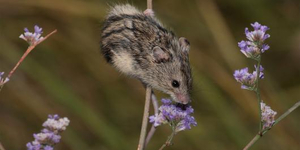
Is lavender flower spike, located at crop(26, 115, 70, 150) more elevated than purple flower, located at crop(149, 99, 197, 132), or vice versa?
purple flower, located at crop(149, 99, 197, 132)

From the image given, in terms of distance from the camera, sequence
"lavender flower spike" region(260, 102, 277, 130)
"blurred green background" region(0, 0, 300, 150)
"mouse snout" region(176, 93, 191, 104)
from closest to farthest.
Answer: "lavender flower spike" region(260, 102, 277, 130), "mouse snout" region(176, 93, 191, 104), "blurred green background" region(0, 0, 300, 150)

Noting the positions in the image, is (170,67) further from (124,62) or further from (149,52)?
(124,62)

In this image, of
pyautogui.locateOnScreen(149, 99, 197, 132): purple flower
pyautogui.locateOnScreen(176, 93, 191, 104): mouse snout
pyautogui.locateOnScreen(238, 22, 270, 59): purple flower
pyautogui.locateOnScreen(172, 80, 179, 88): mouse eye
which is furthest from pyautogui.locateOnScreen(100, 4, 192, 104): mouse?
pyautogui.locateOnScreen(238, 22, 270, 59): purple flower

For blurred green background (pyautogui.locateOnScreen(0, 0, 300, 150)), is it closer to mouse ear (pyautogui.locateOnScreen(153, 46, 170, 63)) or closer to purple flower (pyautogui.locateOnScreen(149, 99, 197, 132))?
mouse ear (pyautogui.locateOnScreen(153, 46, 170, 63))

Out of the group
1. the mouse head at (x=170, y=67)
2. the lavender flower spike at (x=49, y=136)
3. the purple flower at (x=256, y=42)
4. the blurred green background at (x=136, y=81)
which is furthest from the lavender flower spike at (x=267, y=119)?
the blurred green background at (x=136, y=81)

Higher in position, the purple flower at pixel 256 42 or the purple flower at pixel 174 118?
the purple flower at pixel 256 42

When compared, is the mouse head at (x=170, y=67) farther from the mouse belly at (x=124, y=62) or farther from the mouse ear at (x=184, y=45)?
the mouse belly at (x=124, y=62)
